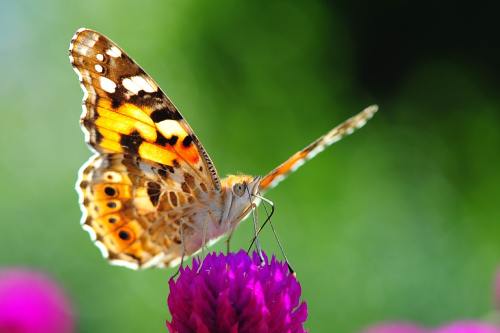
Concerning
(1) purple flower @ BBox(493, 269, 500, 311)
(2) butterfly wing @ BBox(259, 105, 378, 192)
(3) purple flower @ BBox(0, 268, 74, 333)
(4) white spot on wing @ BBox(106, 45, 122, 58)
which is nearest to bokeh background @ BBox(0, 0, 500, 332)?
(3) purple flower @ BBox(0, 268, 74, 333)

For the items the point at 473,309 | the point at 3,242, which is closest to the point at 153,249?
the point at 3,242

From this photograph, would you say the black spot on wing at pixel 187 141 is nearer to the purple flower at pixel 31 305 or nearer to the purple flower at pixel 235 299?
the purple flower at pixel 235 299

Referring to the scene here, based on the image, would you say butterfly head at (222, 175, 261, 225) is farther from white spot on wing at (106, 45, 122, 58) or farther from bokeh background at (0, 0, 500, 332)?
bokeh background at (0, 0, 500, 332)

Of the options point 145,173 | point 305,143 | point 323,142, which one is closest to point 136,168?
point 145,173

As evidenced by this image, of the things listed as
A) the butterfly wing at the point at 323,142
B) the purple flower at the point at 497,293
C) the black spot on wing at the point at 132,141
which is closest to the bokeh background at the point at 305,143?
the purple flower at the point at 497,293

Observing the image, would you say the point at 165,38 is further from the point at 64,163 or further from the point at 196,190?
the point at 196,190
